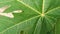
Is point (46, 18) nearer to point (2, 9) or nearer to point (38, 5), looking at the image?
point (38, 5)

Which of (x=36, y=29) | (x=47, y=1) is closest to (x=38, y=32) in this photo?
(x=36, y=29)

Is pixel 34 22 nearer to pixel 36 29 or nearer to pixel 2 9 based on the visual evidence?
pixel 36 29

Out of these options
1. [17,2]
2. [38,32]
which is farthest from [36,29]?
[17,2]

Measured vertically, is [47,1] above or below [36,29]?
above

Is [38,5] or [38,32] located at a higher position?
[38,5]

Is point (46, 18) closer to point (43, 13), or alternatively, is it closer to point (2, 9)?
point (43, 13)
